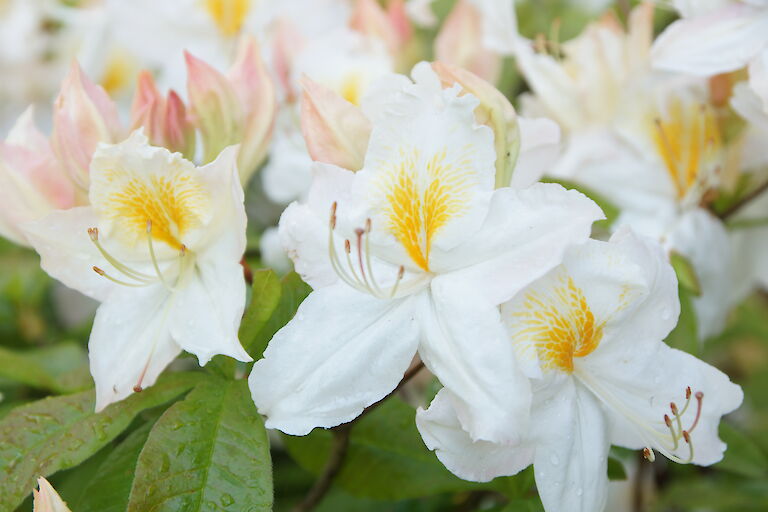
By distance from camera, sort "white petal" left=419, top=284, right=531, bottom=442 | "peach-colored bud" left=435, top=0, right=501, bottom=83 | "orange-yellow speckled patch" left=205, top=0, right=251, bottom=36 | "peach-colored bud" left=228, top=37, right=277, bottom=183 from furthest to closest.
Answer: "orange-yellow speckled patch" left=205, top=0, right=251, bottom=36
"peach-colored bud" left=435, top=0, right=501, bottom=83
"peach-colored bud" left=228, top=37, right=277, bottom=183
"white petal" left=419, top=284, right=531, bottom=442

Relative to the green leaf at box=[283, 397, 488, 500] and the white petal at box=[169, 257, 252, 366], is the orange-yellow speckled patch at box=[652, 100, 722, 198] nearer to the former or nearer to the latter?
the green leaf at box=[283, 397, 488, 500]

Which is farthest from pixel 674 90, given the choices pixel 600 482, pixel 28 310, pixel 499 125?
pixel 28 310

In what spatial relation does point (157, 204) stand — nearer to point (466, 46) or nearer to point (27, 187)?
point (27, 187)

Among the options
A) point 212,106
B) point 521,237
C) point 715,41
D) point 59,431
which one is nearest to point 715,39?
point 715,41

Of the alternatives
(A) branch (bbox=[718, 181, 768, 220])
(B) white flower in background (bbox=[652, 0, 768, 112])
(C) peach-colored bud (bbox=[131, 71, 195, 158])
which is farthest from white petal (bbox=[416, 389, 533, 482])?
(A) branch (bbox=[718, 181, 768, 220])

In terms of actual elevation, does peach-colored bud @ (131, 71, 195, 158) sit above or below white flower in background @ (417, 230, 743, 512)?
above

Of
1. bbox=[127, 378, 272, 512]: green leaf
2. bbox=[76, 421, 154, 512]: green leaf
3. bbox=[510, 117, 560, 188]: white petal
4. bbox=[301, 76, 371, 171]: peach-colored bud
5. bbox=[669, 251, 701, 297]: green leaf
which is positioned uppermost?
bbox=[301, 76, 371, 171]: peach-colored bud

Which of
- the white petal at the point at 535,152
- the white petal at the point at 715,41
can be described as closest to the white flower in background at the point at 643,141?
the white petal at the point at 715,41

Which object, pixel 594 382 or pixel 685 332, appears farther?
pixel 685 332
